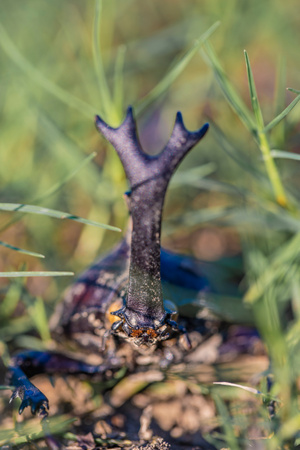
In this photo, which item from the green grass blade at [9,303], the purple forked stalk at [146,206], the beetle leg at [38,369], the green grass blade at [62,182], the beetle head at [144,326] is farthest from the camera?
the green grass blade at [9,303]

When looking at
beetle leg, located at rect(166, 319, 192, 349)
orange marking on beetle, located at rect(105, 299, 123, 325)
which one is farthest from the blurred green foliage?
orange marking on beetle, located at rect(105, 299, 123, 325)

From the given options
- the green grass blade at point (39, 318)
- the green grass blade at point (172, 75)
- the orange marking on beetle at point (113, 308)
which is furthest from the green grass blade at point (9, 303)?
the green grass blade at point (172, 75)

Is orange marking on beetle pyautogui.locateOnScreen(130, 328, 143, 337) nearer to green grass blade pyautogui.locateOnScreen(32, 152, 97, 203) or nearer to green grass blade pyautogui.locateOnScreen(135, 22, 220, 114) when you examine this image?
green grass blade pyautogui.locateOnScreen(32, 152, 97, 203)

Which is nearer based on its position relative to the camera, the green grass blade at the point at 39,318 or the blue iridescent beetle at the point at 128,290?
the blue iridescent beetle at the point at 128,290

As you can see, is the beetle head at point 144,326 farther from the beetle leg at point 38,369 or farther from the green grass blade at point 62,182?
the green grass blade at point 62,182

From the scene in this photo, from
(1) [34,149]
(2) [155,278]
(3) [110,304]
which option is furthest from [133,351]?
(1) [34,149]
